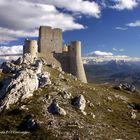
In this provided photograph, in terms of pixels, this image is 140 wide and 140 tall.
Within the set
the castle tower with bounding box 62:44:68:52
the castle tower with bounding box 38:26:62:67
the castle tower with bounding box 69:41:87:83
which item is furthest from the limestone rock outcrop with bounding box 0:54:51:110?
the castle tower with bounding box 62:44:68:52

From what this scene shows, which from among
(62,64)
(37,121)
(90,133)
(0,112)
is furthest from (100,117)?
(62,64)

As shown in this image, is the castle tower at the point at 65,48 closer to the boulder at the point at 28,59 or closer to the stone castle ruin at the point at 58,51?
the stone castle ruin at the point at 58,51

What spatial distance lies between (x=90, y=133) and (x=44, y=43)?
54878 mm

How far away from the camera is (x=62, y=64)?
11944 cm

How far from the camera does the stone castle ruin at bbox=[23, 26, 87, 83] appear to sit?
11738 centimetres

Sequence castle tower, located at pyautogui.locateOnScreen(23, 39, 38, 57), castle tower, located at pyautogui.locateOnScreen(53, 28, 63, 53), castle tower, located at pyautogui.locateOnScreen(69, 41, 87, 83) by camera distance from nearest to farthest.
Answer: castle tower, located at pyautogui.locateOnScreen(23, 39, 38, 57), castle tower, located at pyautogui.locateOnScreen(53, 28, 63, 53), castle tower, located at pyautogui.locateOnScreen(69, 41, 87, 83)

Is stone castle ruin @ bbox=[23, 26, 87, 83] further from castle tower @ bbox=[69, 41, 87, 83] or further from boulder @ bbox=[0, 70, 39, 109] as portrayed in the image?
boulder @ bbox=[0, 70, 39, 109]

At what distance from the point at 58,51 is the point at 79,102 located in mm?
44015

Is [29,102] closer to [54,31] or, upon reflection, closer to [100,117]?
[100,117]

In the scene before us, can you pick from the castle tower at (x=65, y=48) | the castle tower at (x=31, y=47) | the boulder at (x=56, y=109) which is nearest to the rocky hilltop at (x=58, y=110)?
the boulder at (x=56, y=109)

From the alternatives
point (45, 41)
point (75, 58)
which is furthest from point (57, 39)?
point (75, 58)

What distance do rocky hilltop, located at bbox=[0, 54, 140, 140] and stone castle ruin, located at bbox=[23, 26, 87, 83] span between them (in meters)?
22.4

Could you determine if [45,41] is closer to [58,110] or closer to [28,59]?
[28,59]

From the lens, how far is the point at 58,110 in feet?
238
